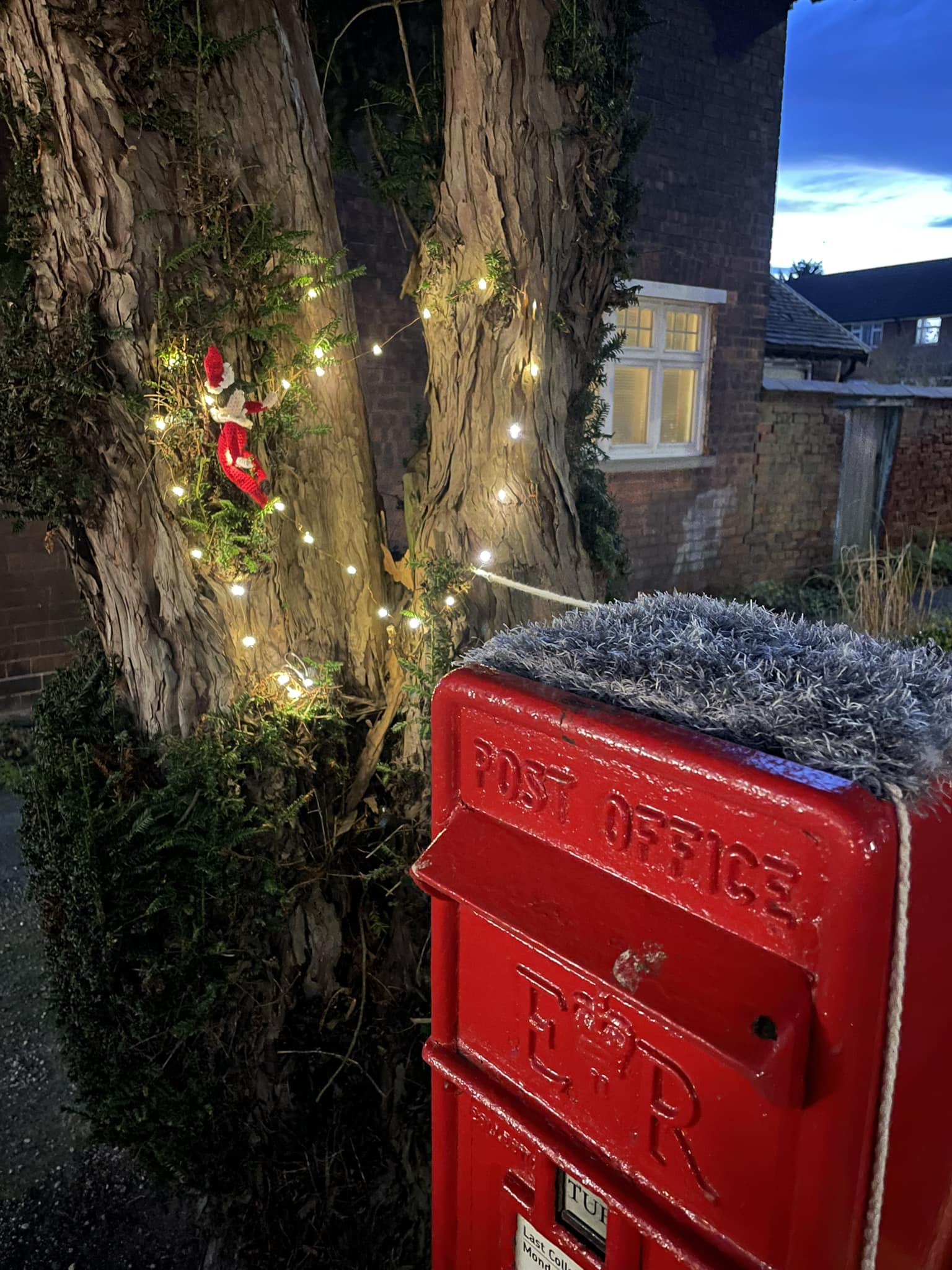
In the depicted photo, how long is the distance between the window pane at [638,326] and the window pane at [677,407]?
442 mm

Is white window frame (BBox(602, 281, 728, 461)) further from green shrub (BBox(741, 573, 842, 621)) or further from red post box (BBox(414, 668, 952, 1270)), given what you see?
red post box (BBox(414, 668, 952, 1270))

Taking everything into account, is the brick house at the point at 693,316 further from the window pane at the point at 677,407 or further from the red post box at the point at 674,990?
the red post box at the point at 674,990

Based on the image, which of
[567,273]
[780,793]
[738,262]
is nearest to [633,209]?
[567,273]

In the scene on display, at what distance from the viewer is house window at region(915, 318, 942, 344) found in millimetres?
30609

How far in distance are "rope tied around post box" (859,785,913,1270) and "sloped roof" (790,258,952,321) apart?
34544mm

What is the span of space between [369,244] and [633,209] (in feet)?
11.3

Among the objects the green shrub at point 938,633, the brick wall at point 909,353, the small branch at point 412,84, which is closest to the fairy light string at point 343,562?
the small branch at point 412,84

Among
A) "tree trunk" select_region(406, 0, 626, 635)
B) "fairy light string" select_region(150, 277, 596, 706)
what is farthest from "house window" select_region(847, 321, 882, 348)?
"fairy light string" select_region(150, 277, 596, 706)

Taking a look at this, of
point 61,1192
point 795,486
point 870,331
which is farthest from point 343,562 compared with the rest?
point 870,331

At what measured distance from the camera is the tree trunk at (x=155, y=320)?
2340 mm

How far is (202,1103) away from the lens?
105 inches

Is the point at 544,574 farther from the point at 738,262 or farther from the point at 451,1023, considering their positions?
the point at 738,262

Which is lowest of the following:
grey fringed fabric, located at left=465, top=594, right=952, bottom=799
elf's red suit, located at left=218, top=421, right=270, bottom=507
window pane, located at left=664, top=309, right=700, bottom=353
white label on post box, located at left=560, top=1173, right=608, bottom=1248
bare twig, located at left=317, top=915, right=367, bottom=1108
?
bare twig, located at left=317, top=915, right=367, bottom=1108

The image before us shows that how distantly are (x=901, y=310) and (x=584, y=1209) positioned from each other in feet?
116
